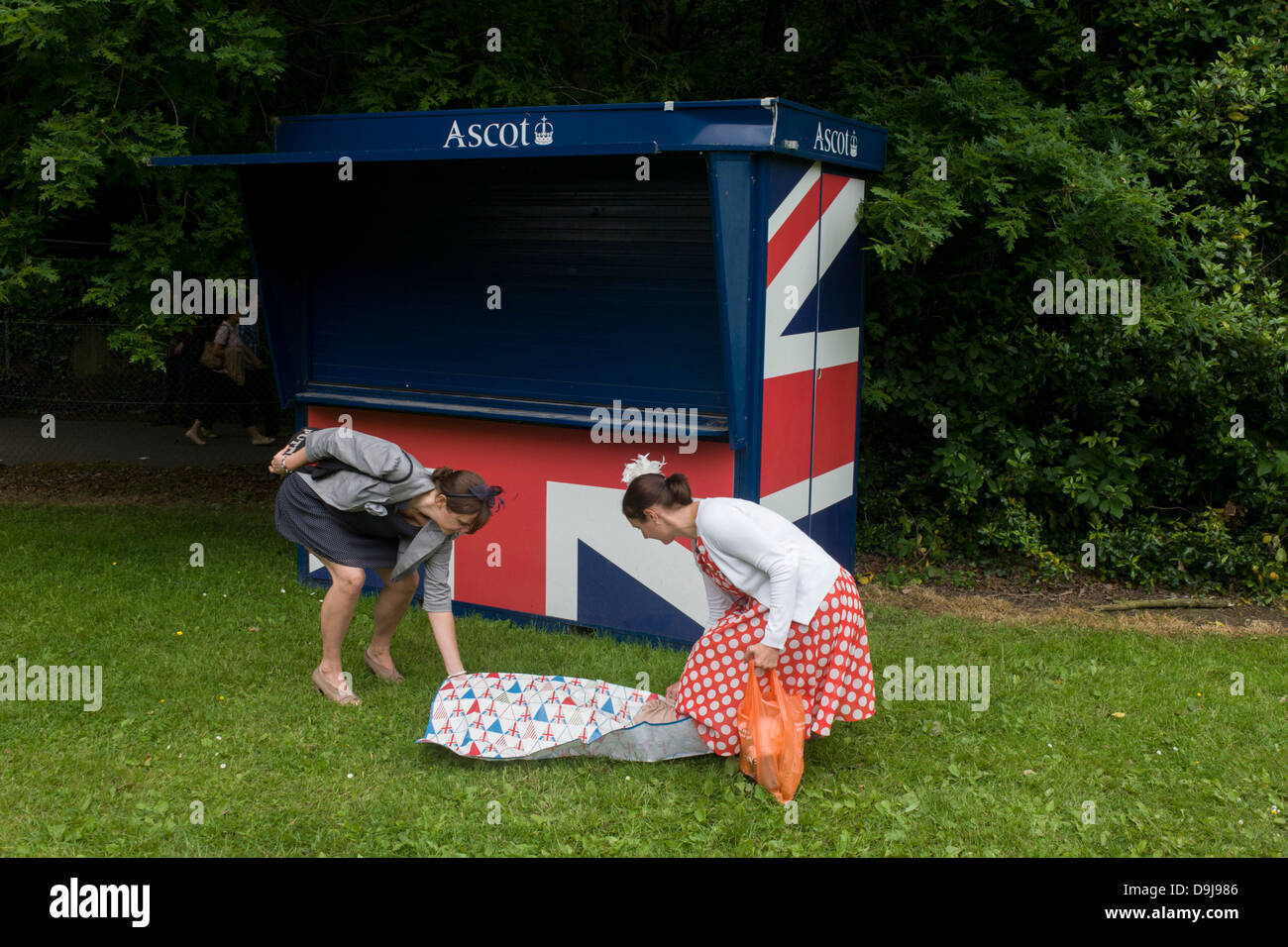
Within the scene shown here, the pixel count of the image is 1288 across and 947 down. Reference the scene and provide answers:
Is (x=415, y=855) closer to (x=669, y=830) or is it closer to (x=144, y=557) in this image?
(x=669, y=830)

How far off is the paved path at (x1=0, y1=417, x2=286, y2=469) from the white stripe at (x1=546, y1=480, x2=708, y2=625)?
614 centimetres

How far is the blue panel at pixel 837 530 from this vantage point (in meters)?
7.05

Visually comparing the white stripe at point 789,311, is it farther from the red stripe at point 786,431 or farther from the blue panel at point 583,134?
the blue panel at point 583,134

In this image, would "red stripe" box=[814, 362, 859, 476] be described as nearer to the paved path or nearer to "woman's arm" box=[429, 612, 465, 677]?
"woman's arm" box=[429, 612, 465, 677]

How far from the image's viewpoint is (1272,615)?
7.18 m

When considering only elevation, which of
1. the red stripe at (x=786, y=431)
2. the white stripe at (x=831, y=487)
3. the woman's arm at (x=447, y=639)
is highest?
the red stripe at (x=786, y=431)

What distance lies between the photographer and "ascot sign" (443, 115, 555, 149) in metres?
6.15

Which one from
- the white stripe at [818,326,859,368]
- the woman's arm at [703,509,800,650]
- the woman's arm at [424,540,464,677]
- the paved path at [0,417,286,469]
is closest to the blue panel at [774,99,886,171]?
the white stripe at [818,326,859,368]

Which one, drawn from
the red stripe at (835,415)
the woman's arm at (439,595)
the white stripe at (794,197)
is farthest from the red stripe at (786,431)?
the woman's arm at (439,595)

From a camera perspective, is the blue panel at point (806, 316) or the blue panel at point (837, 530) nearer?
the blue panel at point (806, 316)

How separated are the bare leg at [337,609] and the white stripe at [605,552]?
4.74ft
